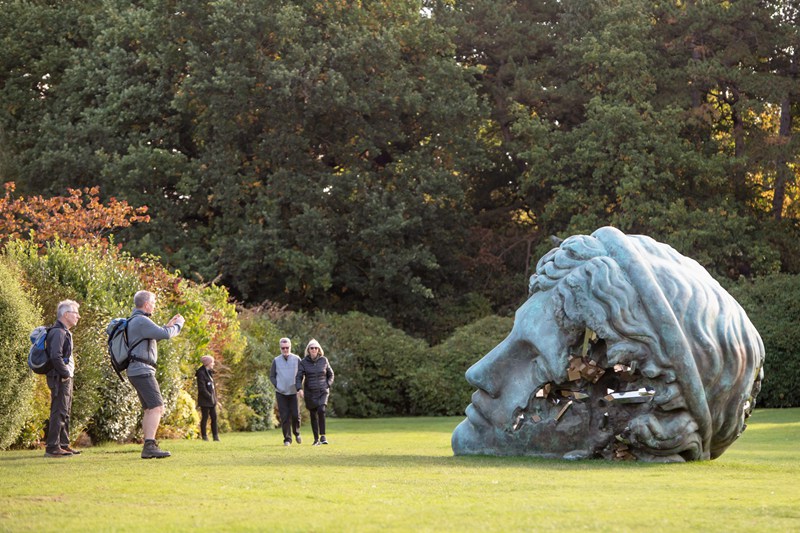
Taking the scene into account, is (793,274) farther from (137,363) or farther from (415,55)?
(137,363)

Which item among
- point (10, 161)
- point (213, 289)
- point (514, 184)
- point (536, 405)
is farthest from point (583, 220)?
point (536, 405)

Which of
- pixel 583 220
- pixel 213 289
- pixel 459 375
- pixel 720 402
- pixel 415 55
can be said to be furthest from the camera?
pixel 415 55

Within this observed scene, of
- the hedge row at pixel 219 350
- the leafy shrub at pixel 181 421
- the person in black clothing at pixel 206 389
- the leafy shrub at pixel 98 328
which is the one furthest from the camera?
the leafy shrub at pixel 181 421

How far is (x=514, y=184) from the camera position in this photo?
45.4m

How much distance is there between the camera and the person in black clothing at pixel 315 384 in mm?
20312

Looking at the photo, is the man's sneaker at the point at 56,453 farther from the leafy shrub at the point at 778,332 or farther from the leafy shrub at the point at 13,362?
the leafy shrub at the point at 778,332

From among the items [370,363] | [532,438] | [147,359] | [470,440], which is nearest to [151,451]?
[147,359]

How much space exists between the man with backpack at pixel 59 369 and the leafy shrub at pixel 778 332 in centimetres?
2330

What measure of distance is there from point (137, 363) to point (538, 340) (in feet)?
15.6

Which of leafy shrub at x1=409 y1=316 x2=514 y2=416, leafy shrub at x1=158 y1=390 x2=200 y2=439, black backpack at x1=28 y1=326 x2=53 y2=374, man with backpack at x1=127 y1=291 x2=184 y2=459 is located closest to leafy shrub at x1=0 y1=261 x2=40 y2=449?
black backpack at x1=28 y1=326 x2=53 y2=374

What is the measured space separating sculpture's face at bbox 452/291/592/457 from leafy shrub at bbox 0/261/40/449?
6.13 m

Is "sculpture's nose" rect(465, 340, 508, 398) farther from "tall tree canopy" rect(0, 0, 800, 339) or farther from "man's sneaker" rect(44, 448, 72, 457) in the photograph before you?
"tall tree canopy" rect(0, 0, 800, 339)

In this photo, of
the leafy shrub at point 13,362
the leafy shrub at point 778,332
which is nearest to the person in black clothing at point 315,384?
the leafy shrub at point 13,362

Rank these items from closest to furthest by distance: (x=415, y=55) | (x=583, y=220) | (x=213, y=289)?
(x=213, y=289)
(x=583, y=220)
(x=415, y=55)
